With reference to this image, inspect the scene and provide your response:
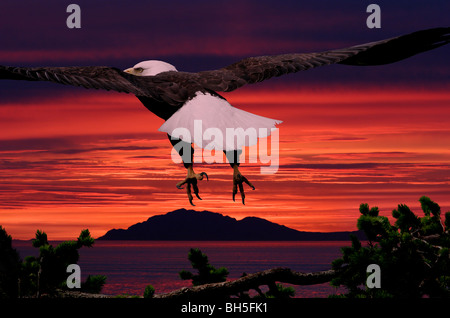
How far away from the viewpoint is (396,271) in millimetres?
5508

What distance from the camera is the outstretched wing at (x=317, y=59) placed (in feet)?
18.1

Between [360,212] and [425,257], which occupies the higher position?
[360,212]

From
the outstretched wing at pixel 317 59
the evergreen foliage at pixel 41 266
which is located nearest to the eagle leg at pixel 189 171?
the outstretched wing at pixel 317 59

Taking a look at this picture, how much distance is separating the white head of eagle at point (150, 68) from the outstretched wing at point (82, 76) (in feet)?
2.33

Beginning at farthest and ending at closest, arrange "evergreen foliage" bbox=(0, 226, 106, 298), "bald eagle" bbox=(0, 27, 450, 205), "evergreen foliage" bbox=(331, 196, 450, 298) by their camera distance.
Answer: "evergreen foliage" bbox=(0, 226, 106, 298)
"evergreen foliage" bbox=(331, 196, 450, 298)
"bald eagle" bbox=(0, 27, 450, 205)

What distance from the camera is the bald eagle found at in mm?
4867

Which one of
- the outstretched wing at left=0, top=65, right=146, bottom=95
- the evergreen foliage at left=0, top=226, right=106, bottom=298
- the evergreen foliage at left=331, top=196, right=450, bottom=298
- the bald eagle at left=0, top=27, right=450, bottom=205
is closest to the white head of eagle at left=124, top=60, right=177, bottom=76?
the bald eagle at left=0, top=27, right=450, bottom=205

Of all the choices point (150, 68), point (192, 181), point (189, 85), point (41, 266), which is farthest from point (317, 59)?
point (41, 266)

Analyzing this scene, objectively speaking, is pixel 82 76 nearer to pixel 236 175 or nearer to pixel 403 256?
pixel 236 175

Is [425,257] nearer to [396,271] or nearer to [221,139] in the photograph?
[396,271]

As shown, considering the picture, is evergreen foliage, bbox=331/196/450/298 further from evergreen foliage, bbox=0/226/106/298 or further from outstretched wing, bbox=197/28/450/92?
evergreen foliage, bbox=0/226/106/298

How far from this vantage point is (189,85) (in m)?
5.26
